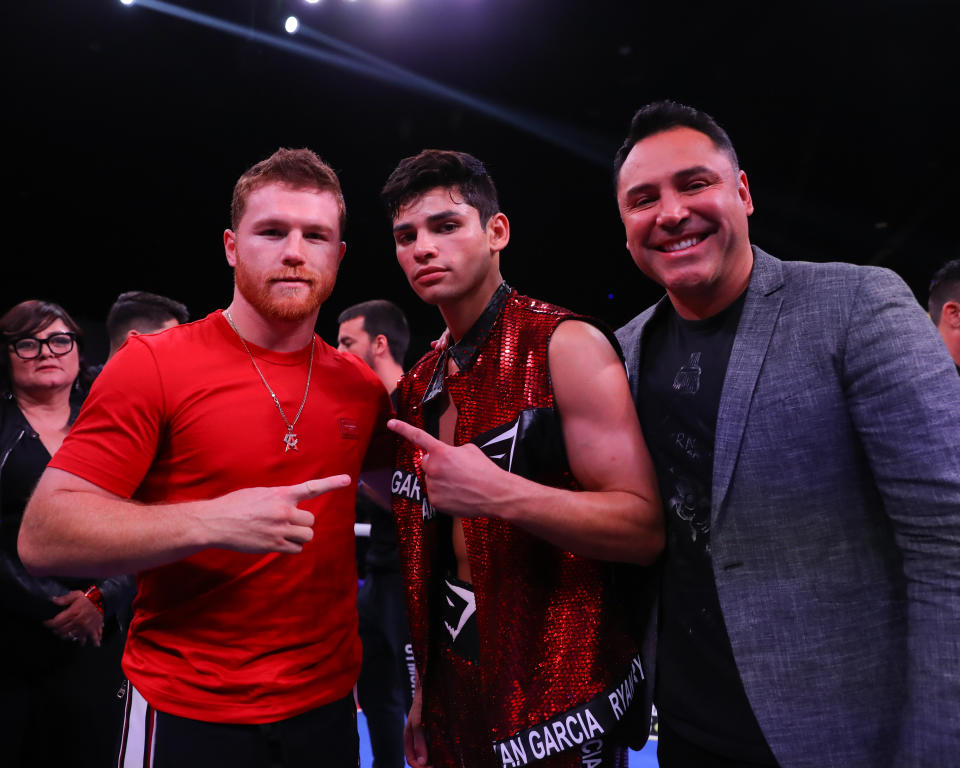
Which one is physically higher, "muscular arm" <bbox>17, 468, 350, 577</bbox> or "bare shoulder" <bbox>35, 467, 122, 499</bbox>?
"bare shoulder" <bbox>35, 467, 122, 499</bbox>

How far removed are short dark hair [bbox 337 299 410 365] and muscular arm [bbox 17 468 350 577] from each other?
8.67 feet

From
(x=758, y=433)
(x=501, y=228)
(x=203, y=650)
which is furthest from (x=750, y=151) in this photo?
(x=203, y=650)

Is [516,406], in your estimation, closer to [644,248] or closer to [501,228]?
[644,248]

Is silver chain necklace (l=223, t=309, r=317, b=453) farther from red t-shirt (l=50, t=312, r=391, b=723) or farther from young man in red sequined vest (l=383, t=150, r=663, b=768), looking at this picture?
young man in red sequined vest (l=383, t=150, r=663, b=768)

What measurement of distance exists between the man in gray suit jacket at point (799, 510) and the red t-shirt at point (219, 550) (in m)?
0.79

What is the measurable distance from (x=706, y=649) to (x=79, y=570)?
1.26m

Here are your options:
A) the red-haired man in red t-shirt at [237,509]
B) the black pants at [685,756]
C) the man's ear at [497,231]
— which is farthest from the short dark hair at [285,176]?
the black pants at [685,756]

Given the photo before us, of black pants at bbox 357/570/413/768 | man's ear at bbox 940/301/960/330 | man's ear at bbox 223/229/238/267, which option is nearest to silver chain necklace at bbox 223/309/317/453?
man's ear at bbox 223/229/238/267

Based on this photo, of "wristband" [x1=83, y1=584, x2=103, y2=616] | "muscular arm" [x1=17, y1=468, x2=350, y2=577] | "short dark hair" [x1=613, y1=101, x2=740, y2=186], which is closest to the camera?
"muscular arm" [x1=17, y1=468, x2=350, y2=577]

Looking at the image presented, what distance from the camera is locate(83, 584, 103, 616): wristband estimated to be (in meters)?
2.37

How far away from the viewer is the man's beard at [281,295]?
65.4 inches

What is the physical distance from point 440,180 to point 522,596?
3.47 feet

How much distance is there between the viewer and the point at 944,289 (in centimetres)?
305

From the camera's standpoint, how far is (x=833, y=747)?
1172 millimetres
